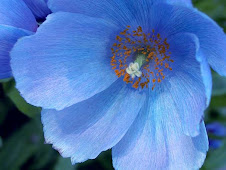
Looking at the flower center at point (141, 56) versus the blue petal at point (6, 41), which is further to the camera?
the flower center at point (141, 56)

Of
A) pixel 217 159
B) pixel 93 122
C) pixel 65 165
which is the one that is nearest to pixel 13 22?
pixel 93 122

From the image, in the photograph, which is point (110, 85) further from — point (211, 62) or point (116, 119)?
point (211, 62)

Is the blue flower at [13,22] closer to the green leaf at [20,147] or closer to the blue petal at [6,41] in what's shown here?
the blue petal at [6,41]

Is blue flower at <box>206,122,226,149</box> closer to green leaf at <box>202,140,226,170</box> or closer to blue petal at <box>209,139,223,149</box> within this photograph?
blue petal at <box>209,139,223,149</box>

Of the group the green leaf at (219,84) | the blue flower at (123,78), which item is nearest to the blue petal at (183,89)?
the blue flower at (123,78)

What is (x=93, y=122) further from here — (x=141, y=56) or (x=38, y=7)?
(x=38, y=7)

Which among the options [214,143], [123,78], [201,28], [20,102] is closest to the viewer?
[201,28]
